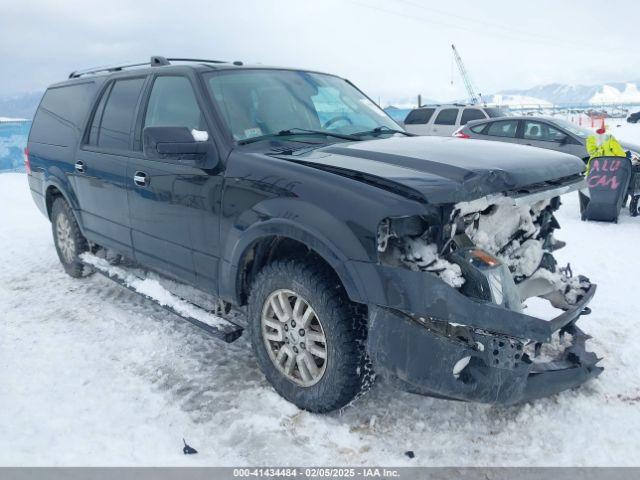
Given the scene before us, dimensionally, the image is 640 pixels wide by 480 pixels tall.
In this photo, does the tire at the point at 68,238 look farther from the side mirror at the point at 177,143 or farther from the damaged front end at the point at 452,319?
the damaged front end at the point at 452,319

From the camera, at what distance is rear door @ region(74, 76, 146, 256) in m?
3.91

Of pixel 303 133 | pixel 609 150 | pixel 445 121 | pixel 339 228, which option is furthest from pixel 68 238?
pixel 445 121

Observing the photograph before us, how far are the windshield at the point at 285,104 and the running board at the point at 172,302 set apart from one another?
1167 millimetres

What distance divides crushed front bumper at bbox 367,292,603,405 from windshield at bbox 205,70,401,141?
150cm

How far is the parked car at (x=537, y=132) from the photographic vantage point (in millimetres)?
9859

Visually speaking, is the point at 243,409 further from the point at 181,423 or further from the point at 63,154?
the point at 63,154

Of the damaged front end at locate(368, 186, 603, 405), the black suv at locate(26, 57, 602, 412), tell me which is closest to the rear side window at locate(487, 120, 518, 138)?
the black suv at locate(26, 57, 602, 412)

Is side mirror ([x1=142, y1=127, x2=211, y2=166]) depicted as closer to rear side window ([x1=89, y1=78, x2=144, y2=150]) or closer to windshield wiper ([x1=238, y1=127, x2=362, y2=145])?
windshield wiper ([x1=238, y1=127, x2=362, y2=145])

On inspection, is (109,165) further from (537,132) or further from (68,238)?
(537,132)

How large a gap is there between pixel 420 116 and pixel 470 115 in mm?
1463

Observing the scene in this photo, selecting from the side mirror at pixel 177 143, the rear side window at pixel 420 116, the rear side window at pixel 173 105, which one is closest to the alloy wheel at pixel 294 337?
the side mirror at pixel 177 143

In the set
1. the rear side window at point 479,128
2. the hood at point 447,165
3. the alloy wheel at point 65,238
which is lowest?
the alloy wheel at point 65,238

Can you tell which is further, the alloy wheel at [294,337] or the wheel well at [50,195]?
the wheel well at [50,195]

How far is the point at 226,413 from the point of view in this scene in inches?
113
